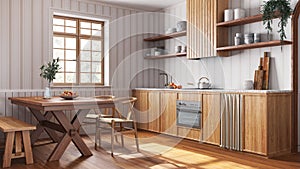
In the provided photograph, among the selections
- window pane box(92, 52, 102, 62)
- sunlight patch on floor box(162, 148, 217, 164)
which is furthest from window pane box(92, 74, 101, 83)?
sunlight patch on floor box(162, 148, 217, 164)

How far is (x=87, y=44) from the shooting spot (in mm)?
5969

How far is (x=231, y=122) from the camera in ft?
14.3

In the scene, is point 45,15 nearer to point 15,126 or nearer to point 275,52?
point 15,126

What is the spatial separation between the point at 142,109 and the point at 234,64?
198 centimetres

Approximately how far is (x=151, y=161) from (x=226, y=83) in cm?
209

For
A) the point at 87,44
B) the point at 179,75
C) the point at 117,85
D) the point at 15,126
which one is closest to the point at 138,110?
the point at 117,85

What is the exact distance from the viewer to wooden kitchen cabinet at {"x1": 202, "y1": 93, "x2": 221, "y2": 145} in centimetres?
454

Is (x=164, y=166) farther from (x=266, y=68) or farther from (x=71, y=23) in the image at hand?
(x=71, y=23)

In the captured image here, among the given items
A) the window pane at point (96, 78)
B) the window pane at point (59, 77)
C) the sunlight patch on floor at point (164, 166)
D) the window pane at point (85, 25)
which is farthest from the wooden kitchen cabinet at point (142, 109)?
the sunlight patch on floor at point (164, 166)

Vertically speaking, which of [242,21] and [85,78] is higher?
[242,21]

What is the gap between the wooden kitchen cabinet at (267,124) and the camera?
12.9 ft

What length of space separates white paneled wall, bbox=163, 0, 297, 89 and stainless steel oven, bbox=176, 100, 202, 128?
66cm

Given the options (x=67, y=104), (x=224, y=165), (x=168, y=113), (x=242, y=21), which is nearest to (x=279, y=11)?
(x=242, y=21)

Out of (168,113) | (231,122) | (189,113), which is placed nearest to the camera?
(231,122)
